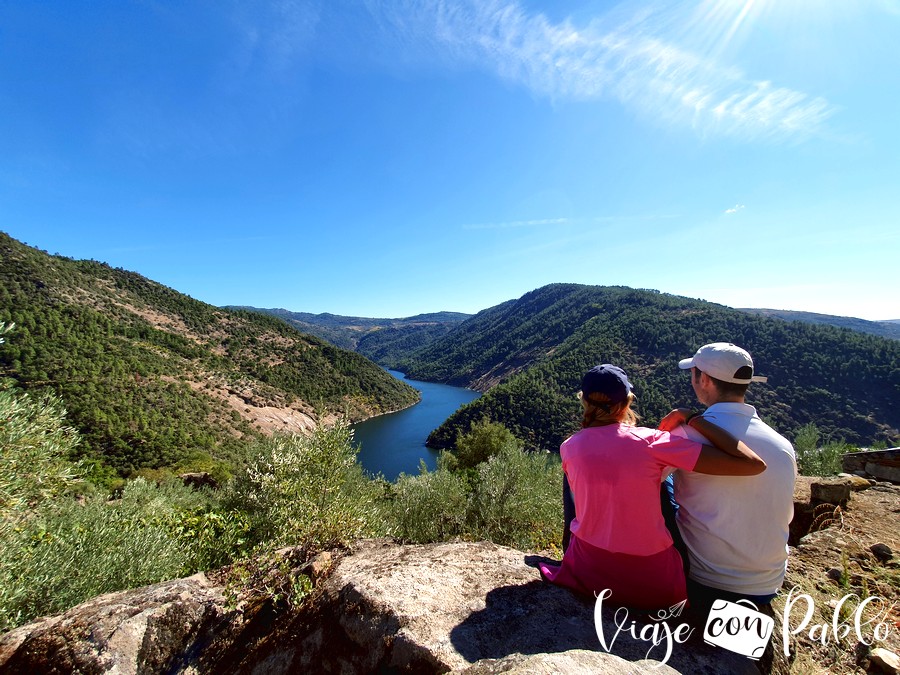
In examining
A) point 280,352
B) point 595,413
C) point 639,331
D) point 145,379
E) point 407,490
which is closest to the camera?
point 595,413

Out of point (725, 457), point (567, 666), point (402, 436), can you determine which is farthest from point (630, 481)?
point (402, 436)

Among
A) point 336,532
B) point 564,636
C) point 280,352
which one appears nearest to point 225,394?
point 280,352

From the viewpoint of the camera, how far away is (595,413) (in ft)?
8.59

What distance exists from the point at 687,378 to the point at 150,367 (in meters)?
102

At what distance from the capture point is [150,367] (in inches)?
2120

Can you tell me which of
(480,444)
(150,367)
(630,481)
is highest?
(630,481)

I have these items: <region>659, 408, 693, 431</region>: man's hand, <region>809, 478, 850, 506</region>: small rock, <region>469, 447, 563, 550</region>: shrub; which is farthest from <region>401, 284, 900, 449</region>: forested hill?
<region>659, 408, 693, 431</region>: man's hand

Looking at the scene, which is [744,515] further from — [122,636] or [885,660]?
[122,636]

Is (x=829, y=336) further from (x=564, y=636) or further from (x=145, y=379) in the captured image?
(x=145, y=379)

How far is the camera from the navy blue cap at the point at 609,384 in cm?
255

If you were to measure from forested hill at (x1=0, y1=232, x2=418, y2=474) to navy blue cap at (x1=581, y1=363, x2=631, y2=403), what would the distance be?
6958 mm

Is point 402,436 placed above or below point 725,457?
below

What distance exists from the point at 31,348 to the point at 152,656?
6604 centimetres

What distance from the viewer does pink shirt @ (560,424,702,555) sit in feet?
7.41
